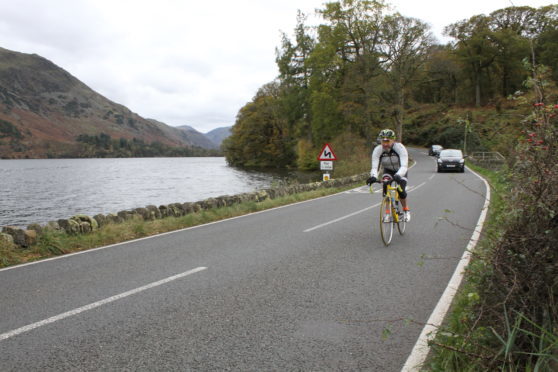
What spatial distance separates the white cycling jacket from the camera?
7.70m

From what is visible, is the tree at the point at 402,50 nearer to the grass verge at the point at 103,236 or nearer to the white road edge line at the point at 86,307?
the grass verge at the point at 103,236

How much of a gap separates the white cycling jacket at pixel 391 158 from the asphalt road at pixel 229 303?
147 centimetres

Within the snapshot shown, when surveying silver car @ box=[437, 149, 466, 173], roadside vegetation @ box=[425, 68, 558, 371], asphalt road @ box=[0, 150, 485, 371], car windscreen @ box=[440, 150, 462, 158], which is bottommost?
silver car @ box=[437, 149, 466, 173]

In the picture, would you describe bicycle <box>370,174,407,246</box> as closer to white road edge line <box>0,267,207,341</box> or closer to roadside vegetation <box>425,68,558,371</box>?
white road edge line <box>0,267,207,341</box>

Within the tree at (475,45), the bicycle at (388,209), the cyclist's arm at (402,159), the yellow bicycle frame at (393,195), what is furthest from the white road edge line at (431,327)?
the tree at (475,45)

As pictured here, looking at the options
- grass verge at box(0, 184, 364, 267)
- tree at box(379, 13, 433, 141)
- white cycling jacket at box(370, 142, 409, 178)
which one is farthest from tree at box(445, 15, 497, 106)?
white cycling jacket at box(370, 142, 409, 178)

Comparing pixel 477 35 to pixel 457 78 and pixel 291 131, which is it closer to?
pixel 457 78

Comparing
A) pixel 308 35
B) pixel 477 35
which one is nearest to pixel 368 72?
pixel 308 35

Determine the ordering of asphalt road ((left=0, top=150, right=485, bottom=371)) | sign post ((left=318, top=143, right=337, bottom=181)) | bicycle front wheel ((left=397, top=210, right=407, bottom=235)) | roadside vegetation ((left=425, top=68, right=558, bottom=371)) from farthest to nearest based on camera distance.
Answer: sign post ((left=318, top=143, right=337, bottom=181))
bicycle front wheel ((left=397, top=210, right=407, bottom=235))
asphalt road ((left=0, top=150, right=485, bottom=371))
roadside vegetation ((left=425, top=68, right=558, bottom=371))

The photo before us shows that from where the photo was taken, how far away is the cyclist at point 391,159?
297 inches

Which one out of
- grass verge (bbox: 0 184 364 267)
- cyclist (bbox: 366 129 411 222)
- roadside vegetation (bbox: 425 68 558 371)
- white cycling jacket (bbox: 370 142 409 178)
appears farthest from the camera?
white cycling jacket (bbox: 370 142 409 178)

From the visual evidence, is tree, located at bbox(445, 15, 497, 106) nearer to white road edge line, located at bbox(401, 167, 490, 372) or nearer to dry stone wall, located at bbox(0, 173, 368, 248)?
dry stone wall, located at bbox(0, 173, 368, 248)

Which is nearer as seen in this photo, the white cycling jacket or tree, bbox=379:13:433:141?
the white cycling jacket

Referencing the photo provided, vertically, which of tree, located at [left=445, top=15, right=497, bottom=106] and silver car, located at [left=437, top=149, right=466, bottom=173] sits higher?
tree, located at [left=445, top=15, right=497, bottom=106]
